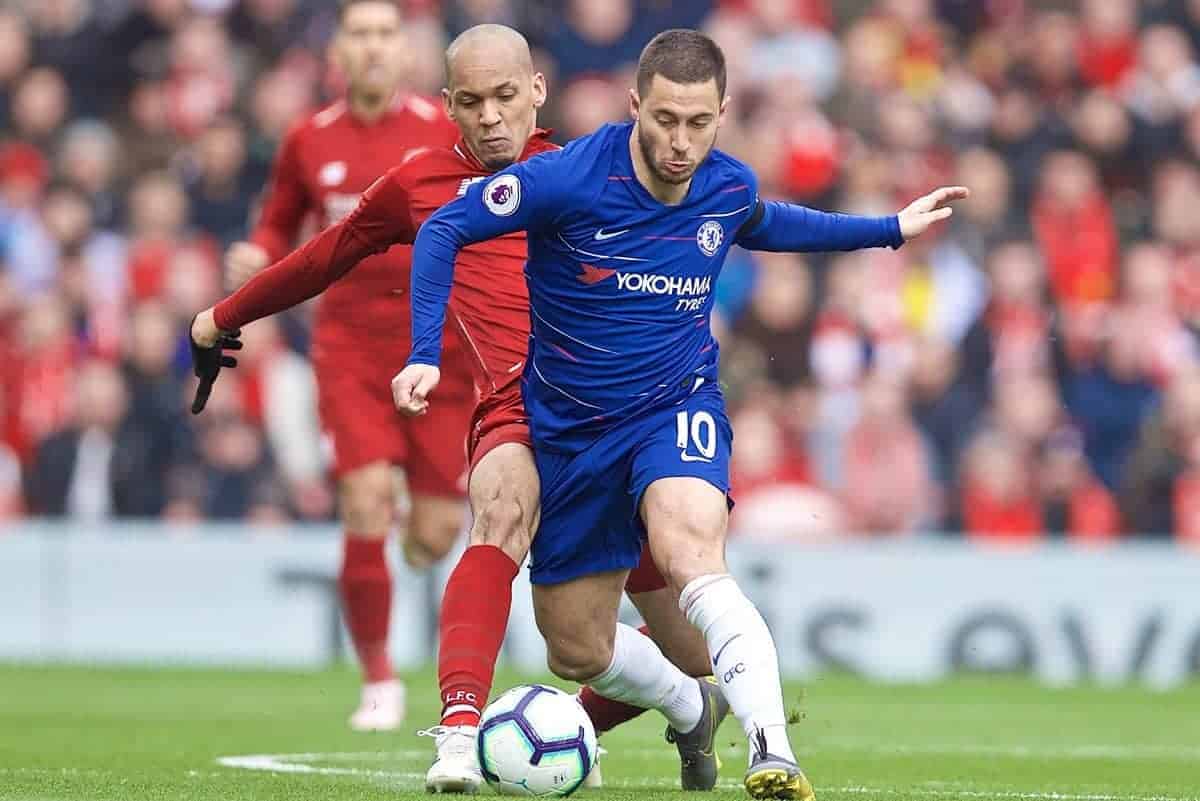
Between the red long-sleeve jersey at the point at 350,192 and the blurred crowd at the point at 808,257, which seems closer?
the red long-sleeve jersey at the point at 350,192

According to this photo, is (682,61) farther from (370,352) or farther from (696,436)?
(370,352)

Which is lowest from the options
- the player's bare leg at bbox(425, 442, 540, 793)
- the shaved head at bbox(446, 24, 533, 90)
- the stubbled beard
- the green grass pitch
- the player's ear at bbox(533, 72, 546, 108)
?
the green grass pitch

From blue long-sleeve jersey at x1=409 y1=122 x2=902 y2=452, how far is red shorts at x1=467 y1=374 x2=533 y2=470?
0.10 meters

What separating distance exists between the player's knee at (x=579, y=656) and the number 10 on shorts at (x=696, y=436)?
71 cm

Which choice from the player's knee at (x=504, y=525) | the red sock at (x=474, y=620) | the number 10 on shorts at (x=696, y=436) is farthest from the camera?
the player's knee at (x=504, y=525)

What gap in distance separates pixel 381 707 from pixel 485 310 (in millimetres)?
3154

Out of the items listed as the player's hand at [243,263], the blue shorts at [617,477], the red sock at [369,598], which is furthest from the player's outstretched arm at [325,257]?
the red sock at [369,598]

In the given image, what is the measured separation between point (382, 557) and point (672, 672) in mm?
3310

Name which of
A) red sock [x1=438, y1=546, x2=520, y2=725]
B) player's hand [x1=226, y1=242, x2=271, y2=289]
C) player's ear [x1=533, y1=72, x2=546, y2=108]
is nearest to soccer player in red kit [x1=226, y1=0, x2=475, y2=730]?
player's hand [x1=226, y1=242, x2=271, y2=289]

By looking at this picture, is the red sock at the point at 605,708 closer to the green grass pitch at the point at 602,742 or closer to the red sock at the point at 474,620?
the green grass pitch at the point at 602,742

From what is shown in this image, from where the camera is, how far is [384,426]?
1031cm

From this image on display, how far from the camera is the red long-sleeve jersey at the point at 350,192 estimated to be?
1016 cm

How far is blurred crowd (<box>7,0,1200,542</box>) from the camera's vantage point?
49.8ft

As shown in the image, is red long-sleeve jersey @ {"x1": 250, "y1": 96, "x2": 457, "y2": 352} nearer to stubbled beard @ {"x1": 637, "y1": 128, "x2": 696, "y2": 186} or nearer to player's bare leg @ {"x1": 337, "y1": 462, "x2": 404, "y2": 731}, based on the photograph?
player's bare leg @ {"x1": 337, "y1": 462, "x2": 404, "y2": 731}
